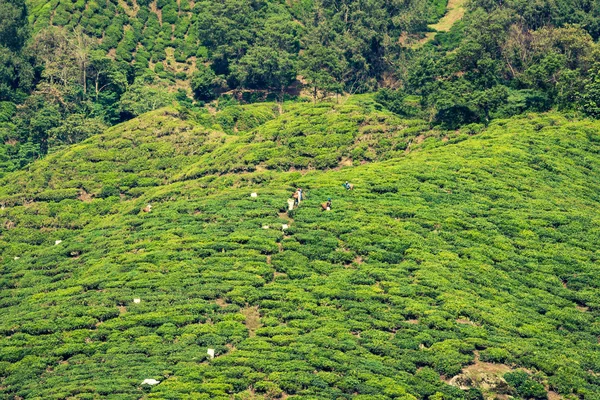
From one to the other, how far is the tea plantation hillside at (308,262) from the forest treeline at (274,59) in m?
8.02

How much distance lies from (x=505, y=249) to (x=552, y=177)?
1640cm

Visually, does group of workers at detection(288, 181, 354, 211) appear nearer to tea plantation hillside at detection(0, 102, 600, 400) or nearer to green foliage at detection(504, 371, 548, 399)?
tea plantation hillside at detection(0, 102, 600, 400)

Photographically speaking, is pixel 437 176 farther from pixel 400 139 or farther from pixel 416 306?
pixel 416 306

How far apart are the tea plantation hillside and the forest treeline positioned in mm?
8020

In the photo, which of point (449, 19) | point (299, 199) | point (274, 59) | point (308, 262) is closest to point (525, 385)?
point (308, 262)

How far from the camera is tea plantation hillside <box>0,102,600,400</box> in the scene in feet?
183

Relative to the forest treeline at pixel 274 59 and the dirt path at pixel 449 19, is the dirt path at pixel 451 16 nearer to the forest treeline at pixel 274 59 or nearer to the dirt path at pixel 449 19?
the dirt path at pixel 449 19

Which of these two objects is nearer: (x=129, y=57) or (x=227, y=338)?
(x=227, y=338)

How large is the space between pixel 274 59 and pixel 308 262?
204 feet

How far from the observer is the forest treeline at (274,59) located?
347 ft

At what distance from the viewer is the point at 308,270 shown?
68562 millimetres

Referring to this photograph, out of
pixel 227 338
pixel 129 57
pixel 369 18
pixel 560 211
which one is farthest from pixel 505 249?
pixel 129 57

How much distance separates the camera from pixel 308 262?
69812 millimetres

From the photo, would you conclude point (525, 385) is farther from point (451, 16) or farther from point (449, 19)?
point (451, 16)
